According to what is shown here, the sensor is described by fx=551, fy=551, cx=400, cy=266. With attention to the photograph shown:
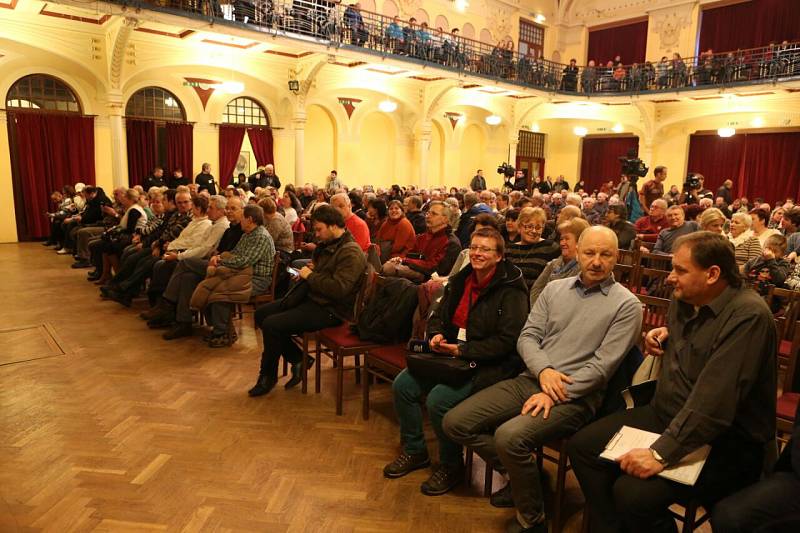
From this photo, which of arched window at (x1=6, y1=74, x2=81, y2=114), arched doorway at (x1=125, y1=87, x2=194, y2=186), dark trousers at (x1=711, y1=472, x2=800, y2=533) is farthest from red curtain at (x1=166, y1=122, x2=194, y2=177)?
dark trousers at (x1=711, y1=472, x2=800, y2=533)

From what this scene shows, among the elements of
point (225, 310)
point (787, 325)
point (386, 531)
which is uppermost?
point (787, 325)

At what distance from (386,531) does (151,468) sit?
4.51 feet

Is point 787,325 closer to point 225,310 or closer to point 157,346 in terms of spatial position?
point 225,310

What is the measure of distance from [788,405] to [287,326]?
292cm

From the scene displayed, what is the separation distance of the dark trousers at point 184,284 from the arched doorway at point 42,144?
26.0 feet

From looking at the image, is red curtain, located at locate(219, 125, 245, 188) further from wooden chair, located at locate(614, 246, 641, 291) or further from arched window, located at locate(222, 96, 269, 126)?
wooden chair, located at locate(614, 246, 641, 291)

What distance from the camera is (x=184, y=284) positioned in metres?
5.27

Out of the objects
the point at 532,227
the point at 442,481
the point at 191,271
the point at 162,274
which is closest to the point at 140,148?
the point at 162,274

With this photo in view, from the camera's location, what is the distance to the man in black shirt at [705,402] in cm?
197

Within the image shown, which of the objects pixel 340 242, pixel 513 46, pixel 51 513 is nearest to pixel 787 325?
pixel 340 242

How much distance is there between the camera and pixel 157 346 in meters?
5.04

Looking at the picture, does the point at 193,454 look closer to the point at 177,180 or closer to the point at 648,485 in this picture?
the point at 648,485

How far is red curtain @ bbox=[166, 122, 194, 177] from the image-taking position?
41.8ft

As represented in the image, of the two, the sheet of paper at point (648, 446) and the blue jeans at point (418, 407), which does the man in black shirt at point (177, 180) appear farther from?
the sheet of paper at point (648, 446)
